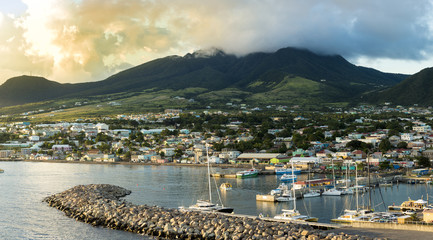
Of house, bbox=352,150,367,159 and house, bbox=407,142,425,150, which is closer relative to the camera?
house, bbox=352,150,367,159

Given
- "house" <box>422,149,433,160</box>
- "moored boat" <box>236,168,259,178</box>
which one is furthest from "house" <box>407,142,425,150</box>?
"moored boat" <box>236,168,259,178</box>

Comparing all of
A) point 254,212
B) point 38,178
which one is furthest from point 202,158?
point 254,212

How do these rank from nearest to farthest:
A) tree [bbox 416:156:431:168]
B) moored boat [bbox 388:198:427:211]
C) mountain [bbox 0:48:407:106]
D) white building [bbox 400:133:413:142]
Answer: moored boat [bbox 388:198:427:211]
tree [bbox 416:156:431:168]
white building [bbox 400:133:413:142]
mountain [bbox 0:48:407:106]

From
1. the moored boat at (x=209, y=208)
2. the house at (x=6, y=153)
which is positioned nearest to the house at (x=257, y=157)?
the moored boat at (x=209, y=208)

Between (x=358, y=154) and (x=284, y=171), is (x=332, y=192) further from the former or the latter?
(x=358, y=154)

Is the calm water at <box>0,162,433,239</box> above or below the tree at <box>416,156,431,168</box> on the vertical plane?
below

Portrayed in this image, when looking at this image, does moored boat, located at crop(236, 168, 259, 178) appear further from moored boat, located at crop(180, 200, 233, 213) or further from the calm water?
moored boat, located at crop(180, 200, 233, 213)

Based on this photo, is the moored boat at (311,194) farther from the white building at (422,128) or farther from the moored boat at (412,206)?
the white building at (422,128)
